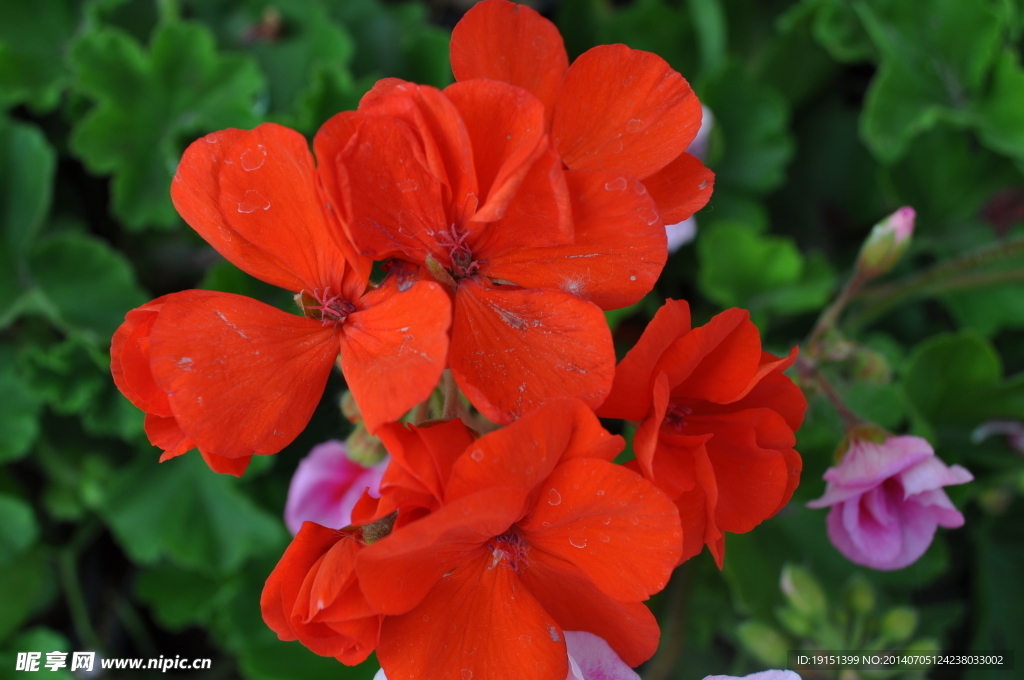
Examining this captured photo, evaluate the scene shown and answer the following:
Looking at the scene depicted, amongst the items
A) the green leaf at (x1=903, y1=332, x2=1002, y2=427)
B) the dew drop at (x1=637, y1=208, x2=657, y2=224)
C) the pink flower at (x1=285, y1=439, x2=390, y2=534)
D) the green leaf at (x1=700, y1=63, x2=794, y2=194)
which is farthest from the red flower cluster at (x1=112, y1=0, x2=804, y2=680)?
the green leaf at (x1=700, y1=63, x2=794, y2=194)

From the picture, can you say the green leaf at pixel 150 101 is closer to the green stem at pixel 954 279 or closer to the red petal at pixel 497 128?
the red petal at pixel 497 128

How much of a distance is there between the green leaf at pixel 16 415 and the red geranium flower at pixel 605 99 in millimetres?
1035

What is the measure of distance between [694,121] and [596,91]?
0.27 ft

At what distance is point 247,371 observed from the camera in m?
0.55

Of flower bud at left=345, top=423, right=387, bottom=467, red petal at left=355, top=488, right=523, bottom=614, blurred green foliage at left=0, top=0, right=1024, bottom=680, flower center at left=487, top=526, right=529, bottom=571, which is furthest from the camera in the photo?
blurred green foliage at left=0, top=0, right=1024, bottom=680

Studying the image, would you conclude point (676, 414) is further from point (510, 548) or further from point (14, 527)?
point (14, 527)

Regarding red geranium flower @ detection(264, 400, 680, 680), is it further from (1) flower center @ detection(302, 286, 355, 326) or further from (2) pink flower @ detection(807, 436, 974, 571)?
(2) pink flower @ detection(807, 436, 974, 571)

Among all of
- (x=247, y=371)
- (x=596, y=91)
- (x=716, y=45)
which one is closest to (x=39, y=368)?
(x=247, y=371)

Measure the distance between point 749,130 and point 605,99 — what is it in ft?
3.11

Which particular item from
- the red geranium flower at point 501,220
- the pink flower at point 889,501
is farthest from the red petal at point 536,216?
the pink flower at point 889,501

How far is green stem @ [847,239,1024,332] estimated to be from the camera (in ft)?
3.56

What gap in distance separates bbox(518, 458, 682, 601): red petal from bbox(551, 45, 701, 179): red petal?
238mm

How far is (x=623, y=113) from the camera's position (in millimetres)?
607

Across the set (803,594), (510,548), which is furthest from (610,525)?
(803,594)
